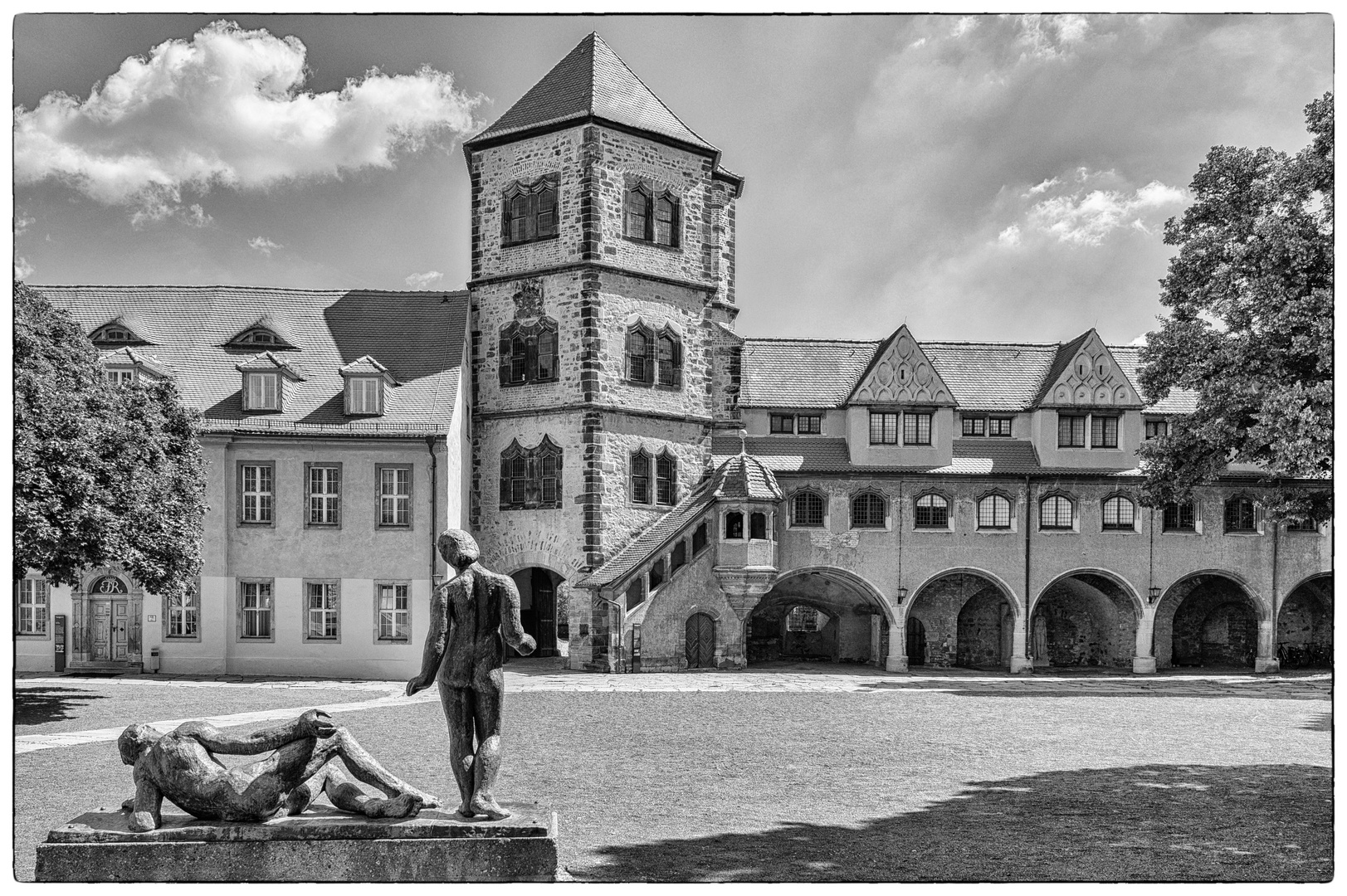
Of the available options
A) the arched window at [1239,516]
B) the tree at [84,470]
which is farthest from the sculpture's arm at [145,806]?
the arched window at [1239,516]

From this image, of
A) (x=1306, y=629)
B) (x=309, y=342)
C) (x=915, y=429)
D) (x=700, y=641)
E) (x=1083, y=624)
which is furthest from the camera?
(x=1306, y=629)

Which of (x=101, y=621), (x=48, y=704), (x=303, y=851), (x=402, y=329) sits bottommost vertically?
(x=48, y=704)

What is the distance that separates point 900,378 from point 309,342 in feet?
58.9

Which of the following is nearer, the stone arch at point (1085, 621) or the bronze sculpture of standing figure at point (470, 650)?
the bronze sculpture of standing figure at point (470, 650)

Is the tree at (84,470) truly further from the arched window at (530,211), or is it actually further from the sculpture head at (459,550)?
the arched window at (530,211)

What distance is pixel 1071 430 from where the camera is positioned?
3766cm

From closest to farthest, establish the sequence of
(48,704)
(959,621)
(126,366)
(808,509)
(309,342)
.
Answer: (48,704) → (126,366) → (309,342) → (808,509) → (959,621)

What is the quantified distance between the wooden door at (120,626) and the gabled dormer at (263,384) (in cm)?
641

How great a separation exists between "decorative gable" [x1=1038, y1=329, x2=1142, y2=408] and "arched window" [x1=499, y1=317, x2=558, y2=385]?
15.6 metres

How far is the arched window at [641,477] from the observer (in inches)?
1358

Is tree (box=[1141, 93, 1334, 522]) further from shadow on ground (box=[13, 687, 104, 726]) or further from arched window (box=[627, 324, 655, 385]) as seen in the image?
shadow on ground (box=[13, 687, 104, 726])

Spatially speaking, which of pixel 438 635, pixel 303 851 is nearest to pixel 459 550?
pixel 438 635

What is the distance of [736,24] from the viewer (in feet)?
46.1

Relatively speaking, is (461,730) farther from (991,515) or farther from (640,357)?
(991,515)
